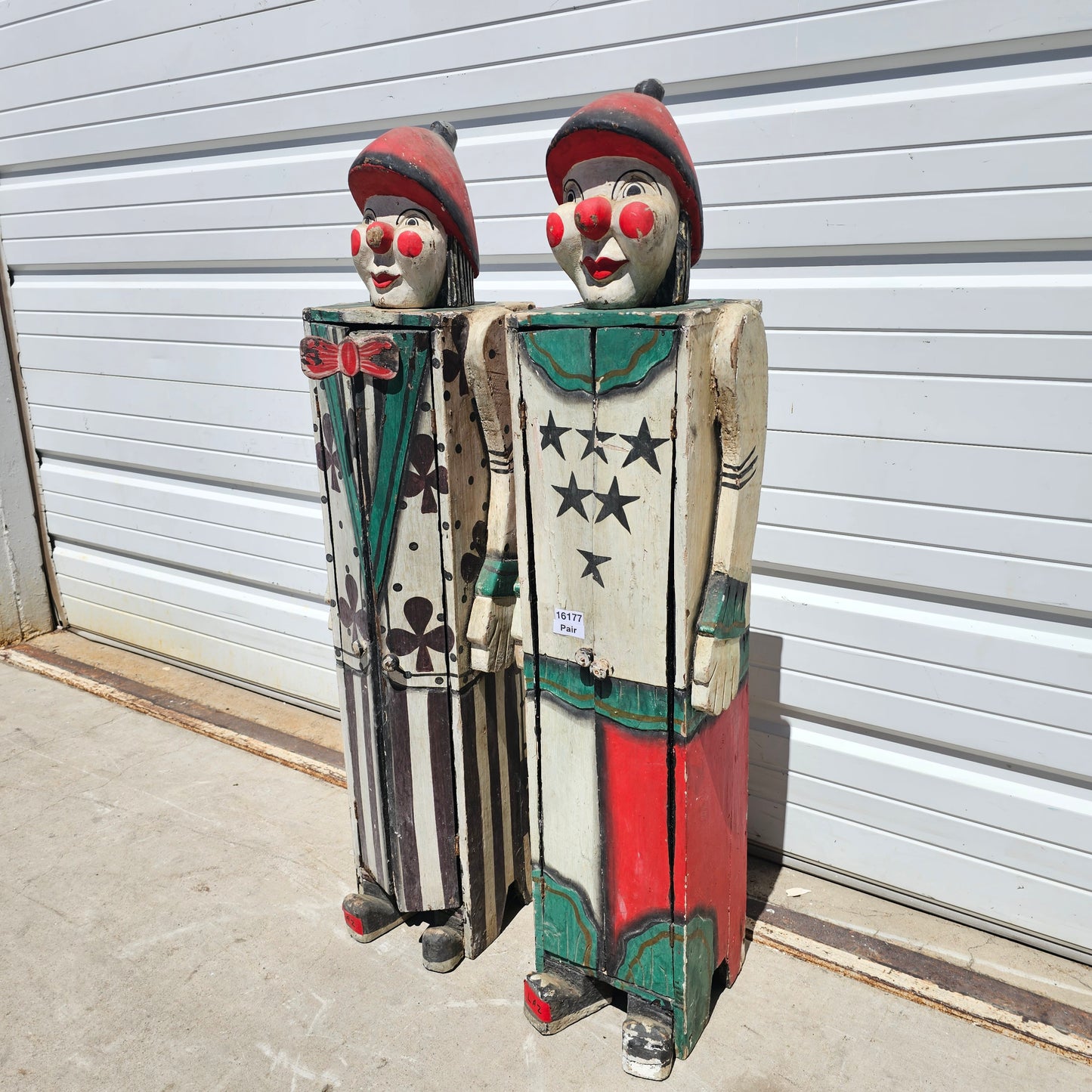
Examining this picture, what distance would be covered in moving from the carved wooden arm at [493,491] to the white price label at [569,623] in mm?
219

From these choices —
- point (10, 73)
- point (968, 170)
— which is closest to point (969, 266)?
point (968, 170)

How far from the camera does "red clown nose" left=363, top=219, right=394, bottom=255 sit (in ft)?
8.01

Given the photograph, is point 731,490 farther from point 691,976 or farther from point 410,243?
point 691,976

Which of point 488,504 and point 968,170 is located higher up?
point 968,170

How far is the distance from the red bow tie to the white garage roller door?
925mm

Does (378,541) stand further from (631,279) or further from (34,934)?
(34,934)

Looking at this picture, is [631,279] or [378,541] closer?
[631,279]

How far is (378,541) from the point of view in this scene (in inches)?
102

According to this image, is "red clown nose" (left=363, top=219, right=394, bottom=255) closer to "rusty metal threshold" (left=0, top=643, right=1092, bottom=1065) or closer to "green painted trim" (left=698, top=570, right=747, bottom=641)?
"green painted trim" (left=698, top=570, right=747, bottom=641)

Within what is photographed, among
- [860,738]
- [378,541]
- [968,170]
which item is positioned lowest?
[860,738]

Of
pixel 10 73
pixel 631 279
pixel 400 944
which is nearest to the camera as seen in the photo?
pixel 631 279

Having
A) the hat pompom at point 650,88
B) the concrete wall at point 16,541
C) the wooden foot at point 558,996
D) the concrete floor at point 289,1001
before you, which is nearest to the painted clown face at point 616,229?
the hat pompom at point 650,88

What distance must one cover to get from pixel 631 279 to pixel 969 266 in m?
1.01

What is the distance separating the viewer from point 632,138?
2.01m
